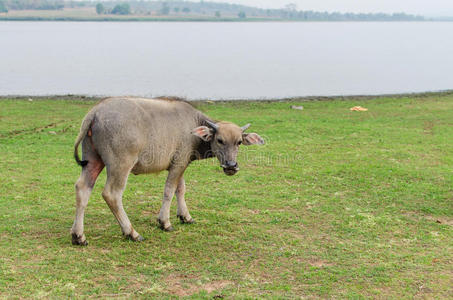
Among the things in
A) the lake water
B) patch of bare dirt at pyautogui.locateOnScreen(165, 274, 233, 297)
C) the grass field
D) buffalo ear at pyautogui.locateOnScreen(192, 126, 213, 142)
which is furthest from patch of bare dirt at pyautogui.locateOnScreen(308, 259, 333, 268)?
the lake water

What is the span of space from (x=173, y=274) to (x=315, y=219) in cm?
316

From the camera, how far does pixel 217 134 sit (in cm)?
789

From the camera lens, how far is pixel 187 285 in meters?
6.28

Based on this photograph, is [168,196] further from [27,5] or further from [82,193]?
[27,5]

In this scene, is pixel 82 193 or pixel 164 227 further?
pixel 164 227

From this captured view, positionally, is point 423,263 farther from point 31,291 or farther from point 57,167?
point 57,167

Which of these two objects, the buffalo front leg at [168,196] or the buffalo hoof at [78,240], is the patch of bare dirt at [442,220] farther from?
the buffalo hoof at [78,240]

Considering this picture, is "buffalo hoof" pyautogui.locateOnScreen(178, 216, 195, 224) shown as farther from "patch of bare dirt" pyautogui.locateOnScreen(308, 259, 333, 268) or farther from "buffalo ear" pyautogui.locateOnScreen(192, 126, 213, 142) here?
"patch of bare dirt" pyautogui.locateOnScreen(308, 259, 333, 268)

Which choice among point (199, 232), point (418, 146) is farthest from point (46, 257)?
point (418, 146)

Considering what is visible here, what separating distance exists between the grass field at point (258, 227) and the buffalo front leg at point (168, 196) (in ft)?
0.59

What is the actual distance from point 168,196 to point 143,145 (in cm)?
104

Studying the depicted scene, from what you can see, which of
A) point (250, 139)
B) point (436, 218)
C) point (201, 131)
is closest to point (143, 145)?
point (201, 131)

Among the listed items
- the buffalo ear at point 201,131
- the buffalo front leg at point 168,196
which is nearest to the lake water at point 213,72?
the buffalo front leg at point 168,196

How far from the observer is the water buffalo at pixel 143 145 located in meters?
7.18
